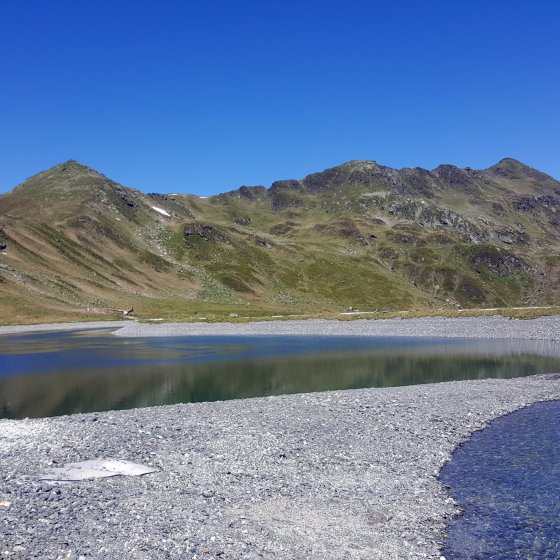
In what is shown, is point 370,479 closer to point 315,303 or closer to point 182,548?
point 182,548

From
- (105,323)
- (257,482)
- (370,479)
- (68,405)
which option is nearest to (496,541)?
(370,479)

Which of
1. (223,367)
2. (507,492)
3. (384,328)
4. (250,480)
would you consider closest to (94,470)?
(250,480)

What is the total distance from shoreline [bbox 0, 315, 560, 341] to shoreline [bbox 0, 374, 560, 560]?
5073cm

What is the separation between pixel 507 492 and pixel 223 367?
38687mm

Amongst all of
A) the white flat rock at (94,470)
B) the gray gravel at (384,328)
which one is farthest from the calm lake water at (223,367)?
the white flat rock at (94,470)

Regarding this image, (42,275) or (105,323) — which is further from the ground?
(42,275)

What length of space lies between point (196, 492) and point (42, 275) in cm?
14107

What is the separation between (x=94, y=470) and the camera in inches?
847

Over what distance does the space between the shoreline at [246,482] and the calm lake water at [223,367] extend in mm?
8288

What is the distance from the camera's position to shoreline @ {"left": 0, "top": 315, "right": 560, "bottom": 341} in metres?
82.8

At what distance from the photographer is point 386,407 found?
33500 millimetres

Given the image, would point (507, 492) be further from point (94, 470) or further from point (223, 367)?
point (223, 367)

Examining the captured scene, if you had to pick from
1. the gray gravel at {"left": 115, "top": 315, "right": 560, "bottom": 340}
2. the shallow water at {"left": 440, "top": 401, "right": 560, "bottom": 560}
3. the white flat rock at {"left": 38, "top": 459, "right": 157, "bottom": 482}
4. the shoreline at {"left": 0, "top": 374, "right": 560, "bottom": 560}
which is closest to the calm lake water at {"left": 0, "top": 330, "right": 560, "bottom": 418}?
the gray gravel at {"left": 115, "top": 315, "right": 560, "bottom": 340}

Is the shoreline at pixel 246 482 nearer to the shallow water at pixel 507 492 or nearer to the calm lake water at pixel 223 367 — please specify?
the shallow water at pixel 507 492
